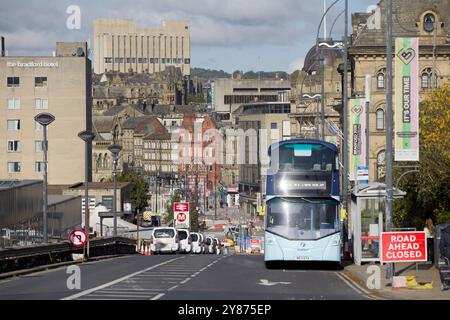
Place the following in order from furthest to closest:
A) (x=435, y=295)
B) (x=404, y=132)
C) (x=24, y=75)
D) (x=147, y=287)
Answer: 1. (x=24, y=75)
2. (x=404, y=132)
3. (x=147, y=287)
4. (x=435, y=295)

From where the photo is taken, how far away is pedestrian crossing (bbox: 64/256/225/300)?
85.3ft

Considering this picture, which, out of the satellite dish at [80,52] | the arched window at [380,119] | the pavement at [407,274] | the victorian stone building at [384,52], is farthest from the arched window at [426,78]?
the satellite dish at [80,52]

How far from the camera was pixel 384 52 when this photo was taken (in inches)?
3253

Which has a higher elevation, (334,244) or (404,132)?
(404,132)

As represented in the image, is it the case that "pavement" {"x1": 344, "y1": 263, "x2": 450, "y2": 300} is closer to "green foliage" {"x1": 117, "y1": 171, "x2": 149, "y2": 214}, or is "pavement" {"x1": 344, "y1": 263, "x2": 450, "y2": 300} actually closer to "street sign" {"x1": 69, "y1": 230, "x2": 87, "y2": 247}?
"street sign" {"x1": 69, "y1": 230, "x2": 87, "y2": 247}

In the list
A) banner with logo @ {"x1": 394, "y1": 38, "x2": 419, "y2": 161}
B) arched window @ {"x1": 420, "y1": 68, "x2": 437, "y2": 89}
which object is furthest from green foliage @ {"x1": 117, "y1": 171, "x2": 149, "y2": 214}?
banner with logo @ {"x1": 394, "y1": 38, "x2": 419, "y2": 161}

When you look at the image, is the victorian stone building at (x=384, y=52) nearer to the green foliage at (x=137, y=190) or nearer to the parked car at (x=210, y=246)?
the parked car at (x=210, y=246)

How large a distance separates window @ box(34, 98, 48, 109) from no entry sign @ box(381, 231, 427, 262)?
86622 millimetres

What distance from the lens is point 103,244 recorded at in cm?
5906

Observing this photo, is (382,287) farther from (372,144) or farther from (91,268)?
(372,144)

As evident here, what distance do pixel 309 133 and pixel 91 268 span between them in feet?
291

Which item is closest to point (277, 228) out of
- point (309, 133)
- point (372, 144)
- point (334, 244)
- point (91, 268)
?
Result: point (334, 244)

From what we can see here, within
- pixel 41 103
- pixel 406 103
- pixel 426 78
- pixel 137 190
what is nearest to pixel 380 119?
pixel 426 78

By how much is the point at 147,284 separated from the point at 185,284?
0.98 meters
